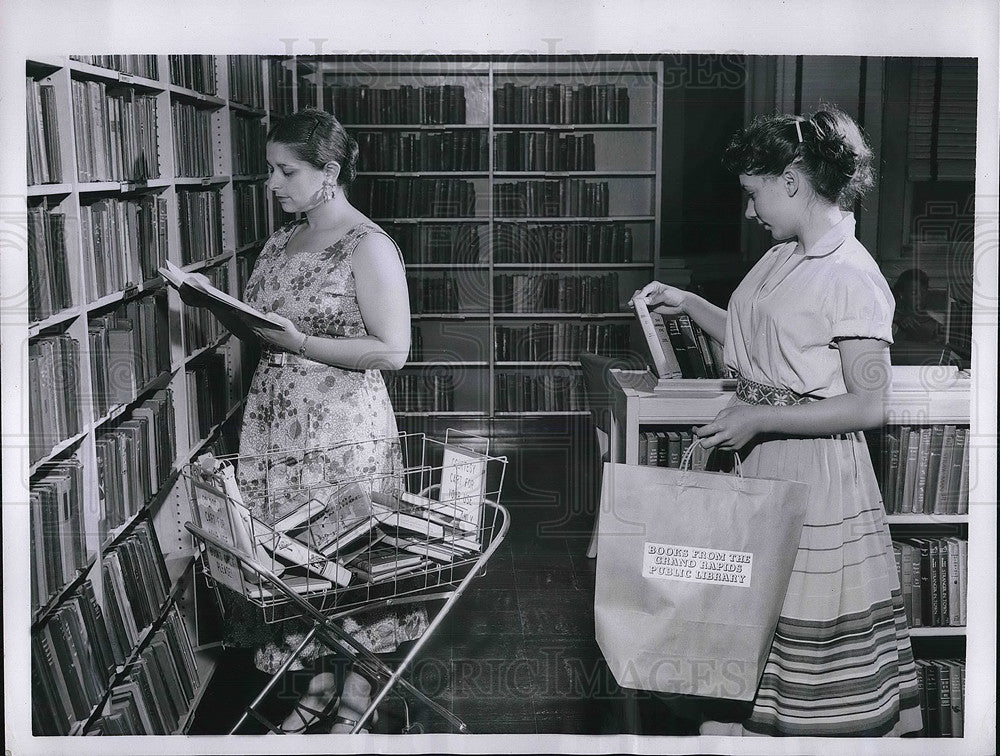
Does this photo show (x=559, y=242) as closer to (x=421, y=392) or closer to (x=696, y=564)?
(x=421, y=392)

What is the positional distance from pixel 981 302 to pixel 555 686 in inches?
56.9

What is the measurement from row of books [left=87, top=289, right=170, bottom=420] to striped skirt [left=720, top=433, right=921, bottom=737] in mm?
1485

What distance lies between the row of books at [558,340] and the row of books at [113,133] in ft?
3.15

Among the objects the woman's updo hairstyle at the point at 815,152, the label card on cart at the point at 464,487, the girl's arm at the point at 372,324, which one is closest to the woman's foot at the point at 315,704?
the label card on cart at the point at 464,487

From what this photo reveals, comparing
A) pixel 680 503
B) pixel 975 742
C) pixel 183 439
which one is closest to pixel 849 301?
pixel 680 503

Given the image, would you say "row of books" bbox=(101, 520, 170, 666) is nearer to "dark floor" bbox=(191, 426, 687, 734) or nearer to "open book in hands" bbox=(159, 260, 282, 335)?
"dark floor" bbox=(191, 426, 687, 734)

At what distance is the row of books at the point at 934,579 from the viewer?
235 centimetres

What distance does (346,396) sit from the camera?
2205 millimetres

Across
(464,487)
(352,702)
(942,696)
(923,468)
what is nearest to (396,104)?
(464,487)

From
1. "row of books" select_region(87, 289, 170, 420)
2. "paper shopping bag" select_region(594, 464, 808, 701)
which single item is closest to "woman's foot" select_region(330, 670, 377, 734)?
"paper shopping bag" select_region(594, 464, 808, 701)

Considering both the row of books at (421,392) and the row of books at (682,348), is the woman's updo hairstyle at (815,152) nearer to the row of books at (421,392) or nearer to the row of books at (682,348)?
the row of books at (682,348)

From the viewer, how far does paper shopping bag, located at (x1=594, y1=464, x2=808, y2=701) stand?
1.91 m

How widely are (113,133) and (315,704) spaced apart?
147cm

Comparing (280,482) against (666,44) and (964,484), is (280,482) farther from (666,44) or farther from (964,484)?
(964,484)
